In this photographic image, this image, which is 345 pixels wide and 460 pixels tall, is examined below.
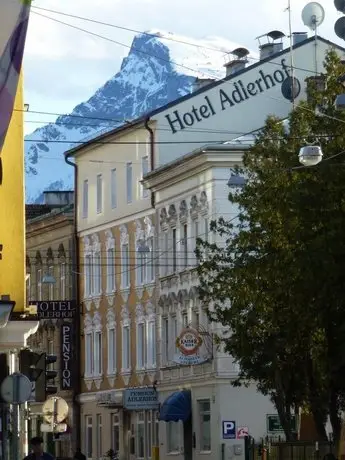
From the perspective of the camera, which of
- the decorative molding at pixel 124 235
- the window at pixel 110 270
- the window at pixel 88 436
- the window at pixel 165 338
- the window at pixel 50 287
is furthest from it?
the window at pixel 50 287

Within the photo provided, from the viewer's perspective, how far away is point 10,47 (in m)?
12.9

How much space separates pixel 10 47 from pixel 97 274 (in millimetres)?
65127

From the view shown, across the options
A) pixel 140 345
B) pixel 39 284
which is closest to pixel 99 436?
pixel 140 345

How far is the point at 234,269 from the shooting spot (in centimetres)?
4178

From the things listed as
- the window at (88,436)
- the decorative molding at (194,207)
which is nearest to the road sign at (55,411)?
the decorative molding at (194,207)

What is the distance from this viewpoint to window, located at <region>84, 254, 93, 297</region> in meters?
78.6

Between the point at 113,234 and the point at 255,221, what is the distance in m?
34.9

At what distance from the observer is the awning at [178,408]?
65938 millimetres

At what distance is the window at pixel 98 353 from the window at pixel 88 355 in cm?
52

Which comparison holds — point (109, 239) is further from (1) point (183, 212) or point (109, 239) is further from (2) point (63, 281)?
(1) point (183, 212)

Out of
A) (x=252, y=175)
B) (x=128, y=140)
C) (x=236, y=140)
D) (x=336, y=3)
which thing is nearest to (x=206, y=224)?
(x=236, y=140)

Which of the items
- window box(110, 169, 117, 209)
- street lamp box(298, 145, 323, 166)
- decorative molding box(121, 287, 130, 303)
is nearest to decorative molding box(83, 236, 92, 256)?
window box(110, 169, 117, 209)

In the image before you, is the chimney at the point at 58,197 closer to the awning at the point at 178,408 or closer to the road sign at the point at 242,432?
the awning at the point at 178,408

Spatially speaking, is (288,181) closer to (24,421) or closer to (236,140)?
(24,421)
